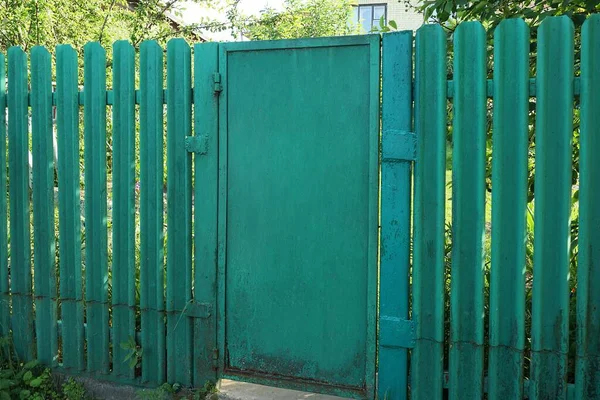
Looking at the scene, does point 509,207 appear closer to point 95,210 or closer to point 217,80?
point 217,80

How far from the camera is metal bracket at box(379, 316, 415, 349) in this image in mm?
3158

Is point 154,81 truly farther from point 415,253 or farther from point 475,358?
point 475,358

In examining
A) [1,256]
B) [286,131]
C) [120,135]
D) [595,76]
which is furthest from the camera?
[1,256]

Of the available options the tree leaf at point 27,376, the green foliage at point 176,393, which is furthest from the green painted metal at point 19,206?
the green foliage at point 176,393

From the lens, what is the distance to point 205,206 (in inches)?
138

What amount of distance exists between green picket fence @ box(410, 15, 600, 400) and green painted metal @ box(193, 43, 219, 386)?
111 centimetres

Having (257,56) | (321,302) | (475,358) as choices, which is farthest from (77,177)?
(475,358)

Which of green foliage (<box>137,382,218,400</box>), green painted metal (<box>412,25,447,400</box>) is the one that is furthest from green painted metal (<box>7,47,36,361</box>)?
green painted metal (<box>412,25,447,400</box>)

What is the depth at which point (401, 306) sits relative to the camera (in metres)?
3.17

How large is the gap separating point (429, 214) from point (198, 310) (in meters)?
1.40

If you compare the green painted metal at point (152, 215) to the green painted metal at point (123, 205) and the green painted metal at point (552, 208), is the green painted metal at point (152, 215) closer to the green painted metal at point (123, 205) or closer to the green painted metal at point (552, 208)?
the green painted metal at point (123, 205)

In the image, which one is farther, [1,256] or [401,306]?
[1,256]

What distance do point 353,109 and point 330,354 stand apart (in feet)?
4.26

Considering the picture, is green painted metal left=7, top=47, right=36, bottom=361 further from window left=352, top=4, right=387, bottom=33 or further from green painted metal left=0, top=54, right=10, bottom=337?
window left=352, top=4, right=387, bottom=33
